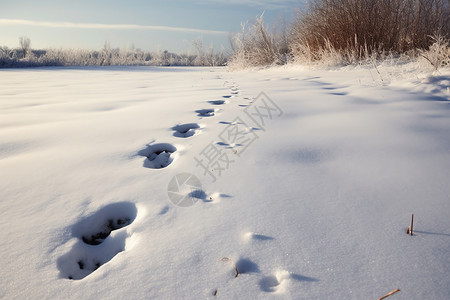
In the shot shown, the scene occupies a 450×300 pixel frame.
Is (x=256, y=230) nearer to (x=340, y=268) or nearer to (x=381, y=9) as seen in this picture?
(x=340, y=268)

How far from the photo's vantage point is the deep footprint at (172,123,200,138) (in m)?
1.66

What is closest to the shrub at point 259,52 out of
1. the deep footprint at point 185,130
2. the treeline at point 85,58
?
the treeline at point 85,58

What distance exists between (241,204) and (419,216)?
1.63 ft

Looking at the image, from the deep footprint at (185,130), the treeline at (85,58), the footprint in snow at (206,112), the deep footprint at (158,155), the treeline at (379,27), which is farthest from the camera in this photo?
the treeline at (85,58)

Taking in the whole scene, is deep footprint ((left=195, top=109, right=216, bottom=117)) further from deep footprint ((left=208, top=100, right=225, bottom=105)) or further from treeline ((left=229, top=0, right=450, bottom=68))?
treeline ((left=229, top=0, right=450, bottom=68))

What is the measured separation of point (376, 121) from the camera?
1.59m

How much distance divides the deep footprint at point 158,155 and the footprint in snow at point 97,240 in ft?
1.10

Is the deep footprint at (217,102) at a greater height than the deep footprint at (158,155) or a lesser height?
greater

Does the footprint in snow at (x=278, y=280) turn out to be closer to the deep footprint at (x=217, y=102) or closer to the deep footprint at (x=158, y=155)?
the deep footprint at (x=158, y=155)

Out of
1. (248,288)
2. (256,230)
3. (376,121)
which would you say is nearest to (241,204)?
(256,230)

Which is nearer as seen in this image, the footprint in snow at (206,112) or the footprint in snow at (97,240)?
the footprint in snow at (97,240)

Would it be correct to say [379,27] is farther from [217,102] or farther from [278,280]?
[278,280]

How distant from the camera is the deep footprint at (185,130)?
5.45 ft

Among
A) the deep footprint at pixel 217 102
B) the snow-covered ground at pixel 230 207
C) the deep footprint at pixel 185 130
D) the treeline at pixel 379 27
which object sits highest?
the treeline at pixel 379 27
